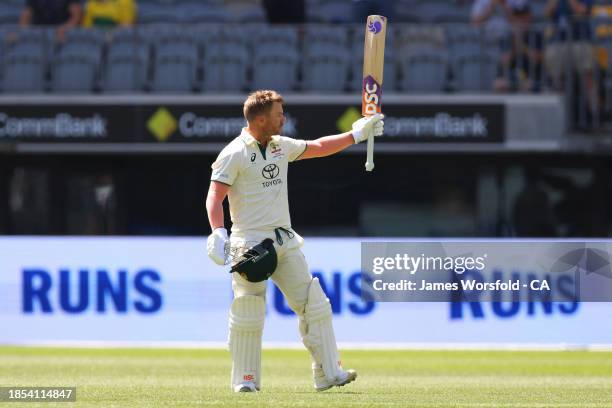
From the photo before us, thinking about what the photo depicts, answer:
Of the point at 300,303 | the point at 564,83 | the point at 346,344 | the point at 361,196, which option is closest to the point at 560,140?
the point at 564,83

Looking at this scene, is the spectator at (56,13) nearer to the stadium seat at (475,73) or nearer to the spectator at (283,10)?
the spectator at (283,10)

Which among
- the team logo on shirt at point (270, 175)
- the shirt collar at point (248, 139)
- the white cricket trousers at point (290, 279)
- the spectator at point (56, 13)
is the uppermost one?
the spectator at point (56, 13)

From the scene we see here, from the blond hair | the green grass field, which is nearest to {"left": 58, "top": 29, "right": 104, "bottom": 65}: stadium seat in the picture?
the green grass field

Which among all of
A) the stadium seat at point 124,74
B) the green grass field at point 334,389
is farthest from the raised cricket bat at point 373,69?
the stadium seat at point 124,74

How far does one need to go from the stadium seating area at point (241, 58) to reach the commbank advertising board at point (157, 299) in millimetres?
4281

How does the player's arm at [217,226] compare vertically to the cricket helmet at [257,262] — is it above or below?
above

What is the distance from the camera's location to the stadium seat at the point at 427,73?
18719 mm

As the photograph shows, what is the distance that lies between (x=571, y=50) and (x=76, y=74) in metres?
6.83

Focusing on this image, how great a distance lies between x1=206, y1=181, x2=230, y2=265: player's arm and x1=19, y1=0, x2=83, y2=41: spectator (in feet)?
38.7

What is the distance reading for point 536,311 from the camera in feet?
47.0

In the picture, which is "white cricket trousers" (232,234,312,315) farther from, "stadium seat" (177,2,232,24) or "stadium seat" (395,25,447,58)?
"stadium seat" (177,2,232,24)

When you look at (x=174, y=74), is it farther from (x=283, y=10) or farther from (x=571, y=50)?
(x=571, y=50)

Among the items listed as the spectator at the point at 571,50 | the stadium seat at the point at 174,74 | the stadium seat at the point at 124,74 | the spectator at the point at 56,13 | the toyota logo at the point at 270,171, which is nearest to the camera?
the toyota logo at the point at 270,171

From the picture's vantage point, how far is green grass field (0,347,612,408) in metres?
8.22
